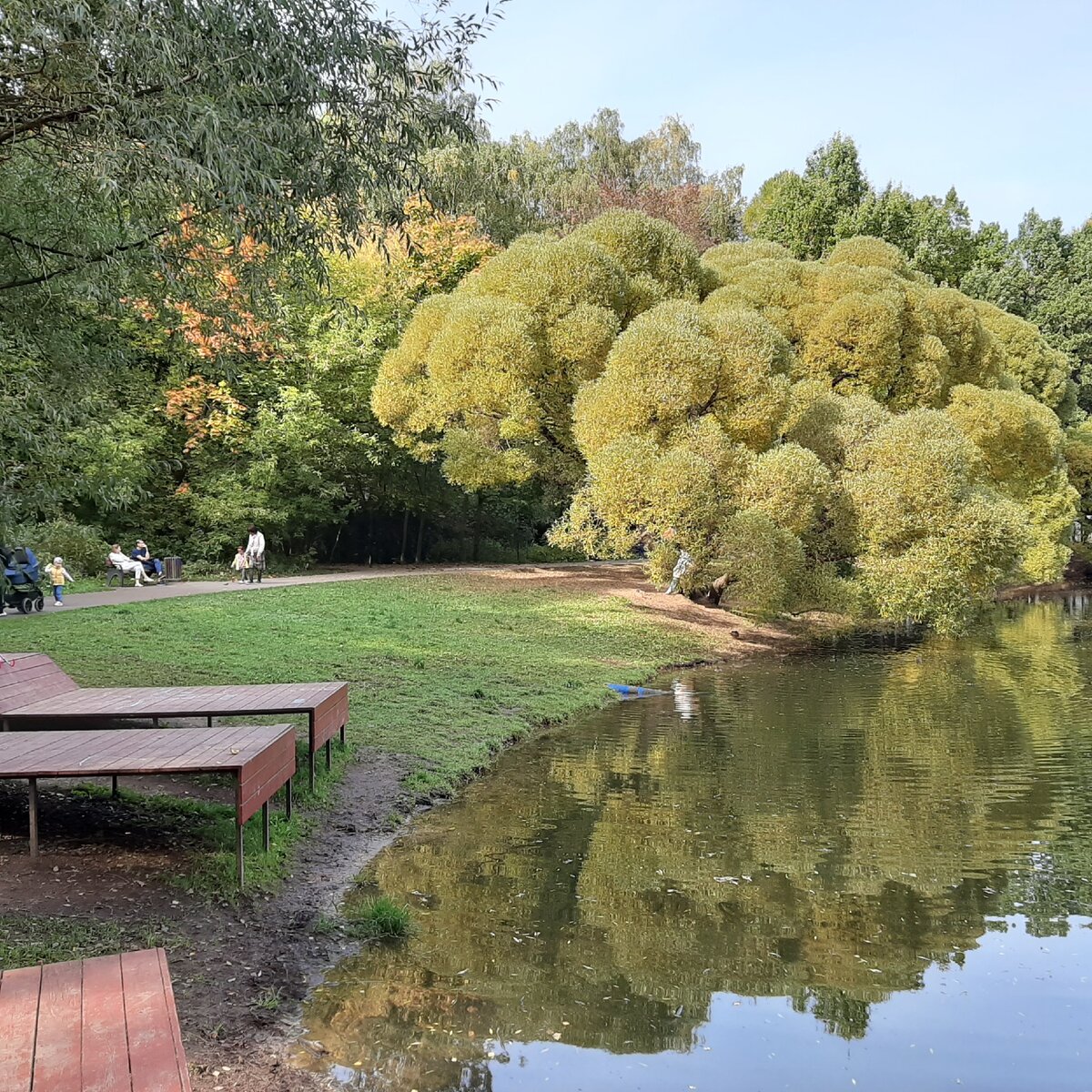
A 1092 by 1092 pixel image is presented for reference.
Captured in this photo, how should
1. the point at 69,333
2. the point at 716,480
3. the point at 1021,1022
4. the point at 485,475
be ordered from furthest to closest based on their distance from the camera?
the point at 485,475 → the point at 716,480 → the point at 69,333 → the point at 1021,1022

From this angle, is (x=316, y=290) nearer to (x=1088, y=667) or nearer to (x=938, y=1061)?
(x=938, y=1061)

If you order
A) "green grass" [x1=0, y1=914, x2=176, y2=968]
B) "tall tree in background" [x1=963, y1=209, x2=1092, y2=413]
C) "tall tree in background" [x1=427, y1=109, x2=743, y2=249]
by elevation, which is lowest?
"green grass" [x1=0, y1=914, x2=176, y2=968]

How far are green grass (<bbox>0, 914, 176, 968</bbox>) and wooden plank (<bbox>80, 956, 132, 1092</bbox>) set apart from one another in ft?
4.15

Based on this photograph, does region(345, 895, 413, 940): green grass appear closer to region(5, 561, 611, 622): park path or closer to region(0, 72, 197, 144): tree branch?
region(0, 72, 197, 144): tree branch

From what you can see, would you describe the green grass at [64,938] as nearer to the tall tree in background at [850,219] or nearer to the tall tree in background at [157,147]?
the tall tree in background at [157,147]

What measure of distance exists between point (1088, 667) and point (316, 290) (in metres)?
14.1

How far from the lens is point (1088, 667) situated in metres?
16.4

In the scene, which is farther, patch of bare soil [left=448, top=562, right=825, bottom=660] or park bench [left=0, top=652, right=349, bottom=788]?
patch of bare soil [left=448, top=562, right=825, bottom=660]

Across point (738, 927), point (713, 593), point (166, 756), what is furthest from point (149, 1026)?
point (713, 593)

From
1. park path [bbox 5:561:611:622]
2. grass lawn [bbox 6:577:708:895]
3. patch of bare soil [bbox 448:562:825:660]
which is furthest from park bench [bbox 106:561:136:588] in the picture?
patch of bare soil [bbox 448:562:825:660]

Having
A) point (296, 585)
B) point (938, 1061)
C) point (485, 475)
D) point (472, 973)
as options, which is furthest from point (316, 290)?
point (485, 475)

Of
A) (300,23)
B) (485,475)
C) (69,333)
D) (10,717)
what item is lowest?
(10,717)

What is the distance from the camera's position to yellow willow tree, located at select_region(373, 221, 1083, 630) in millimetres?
18500

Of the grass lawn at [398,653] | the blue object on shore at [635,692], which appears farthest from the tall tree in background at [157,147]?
the blue object on shore at [635,692]
